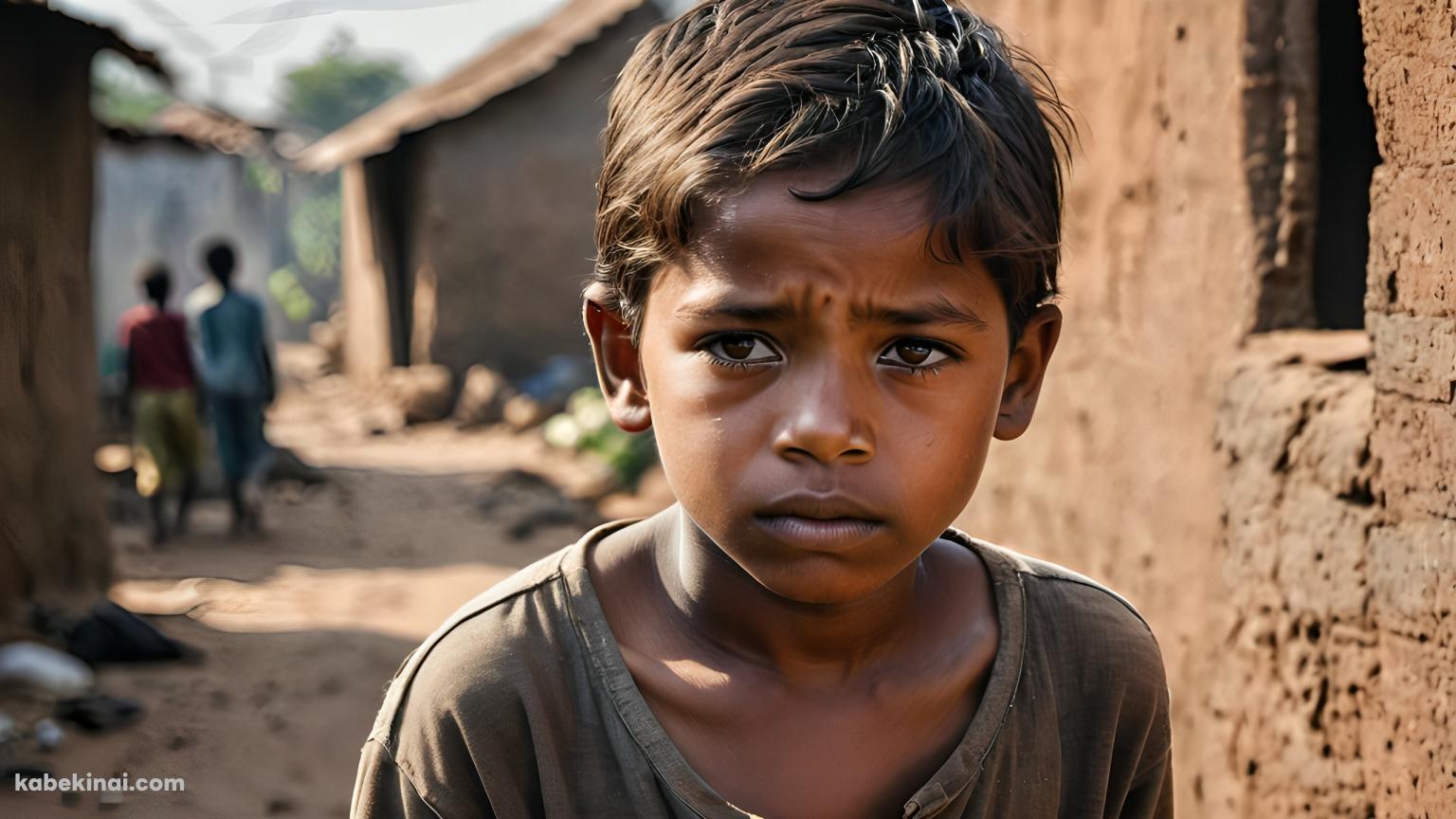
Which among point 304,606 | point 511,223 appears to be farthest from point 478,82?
point 304,606

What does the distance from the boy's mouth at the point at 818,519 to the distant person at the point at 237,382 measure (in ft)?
24.2

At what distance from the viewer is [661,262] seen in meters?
1.47

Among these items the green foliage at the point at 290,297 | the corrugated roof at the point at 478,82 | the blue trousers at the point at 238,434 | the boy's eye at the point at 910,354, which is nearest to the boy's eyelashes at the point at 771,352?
the boy's eye at the point at 910,354

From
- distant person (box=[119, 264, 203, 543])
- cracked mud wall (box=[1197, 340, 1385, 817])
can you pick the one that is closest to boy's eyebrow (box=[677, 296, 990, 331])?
cracked mud wall (box=[1197, 340, 1385, 817])

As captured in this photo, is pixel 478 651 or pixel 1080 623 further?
pixel 1080 623

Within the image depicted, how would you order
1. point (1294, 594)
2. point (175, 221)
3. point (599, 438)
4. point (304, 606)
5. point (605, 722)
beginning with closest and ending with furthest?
point (605, 722), point (1294, 594), point (304, 606), point (599, 438), point (175, 221)

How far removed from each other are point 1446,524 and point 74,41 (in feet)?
16.6

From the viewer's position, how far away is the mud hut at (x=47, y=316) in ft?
15.4

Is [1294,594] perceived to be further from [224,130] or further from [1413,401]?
[224,130]

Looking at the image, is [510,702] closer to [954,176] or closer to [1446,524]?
[954,176]

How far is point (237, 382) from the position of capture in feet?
27.7

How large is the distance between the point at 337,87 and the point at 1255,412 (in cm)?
5018

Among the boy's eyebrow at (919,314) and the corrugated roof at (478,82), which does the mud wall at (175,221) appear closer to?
the corrugated roof at (478,82)

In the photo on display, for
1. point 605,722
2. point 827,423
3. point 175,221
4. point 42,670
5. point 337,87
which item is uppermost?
point 337,87
